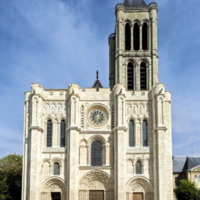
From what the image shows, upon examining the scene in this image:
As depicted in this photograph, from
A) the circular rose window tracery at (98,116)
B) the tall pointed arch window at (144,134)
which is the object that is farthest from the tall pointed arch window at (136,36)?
the tall pointed arch window at (144,134)

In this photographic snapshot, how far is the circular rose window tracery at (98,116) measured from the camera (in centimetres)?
3409

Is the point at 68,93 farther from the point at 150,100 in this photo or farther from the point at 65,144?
the point at 150,100

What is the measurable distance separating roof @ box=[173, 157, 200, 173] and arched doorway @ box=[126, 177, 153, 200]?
23.5 m

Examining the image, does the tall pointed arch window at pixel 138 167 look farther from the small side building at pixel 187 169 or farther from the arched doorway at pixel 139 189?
the small side building at pixel 187 169

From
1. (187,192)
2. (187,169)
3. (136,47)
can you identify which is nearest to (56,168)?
(136,47)

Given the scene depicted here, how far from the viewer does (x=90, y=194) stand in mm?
32594

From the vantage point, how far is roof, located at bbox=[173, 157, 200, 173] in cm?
5439

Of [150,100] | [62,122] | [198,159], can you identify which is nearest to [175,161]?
[198,159]

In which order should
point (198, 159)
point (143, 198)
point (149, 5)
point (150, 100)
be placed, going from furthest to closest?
1. point (198, 159)
2. point (149, 5)
3. point (150, 100)
4. point (143, 198)

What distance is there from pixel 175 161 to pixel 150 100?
25.9m

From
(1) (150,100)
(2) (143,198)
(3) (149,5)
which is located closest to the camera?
(2) (143,198)

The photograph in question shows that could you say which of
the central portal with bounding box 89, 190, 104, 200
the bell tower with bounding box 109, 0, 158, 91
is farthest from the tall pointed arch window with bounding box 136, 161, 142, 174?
the bell tower with bounding box 109, 0, 158, 91

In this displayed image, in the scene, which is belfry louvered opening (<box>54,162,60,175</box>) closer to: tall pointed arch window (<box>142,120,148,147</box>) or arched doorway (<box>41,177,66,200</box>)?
arched doorway (<box>41,177,66,200</box>)

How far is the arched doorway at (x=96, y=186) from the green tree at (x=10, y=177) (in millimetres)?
9534
